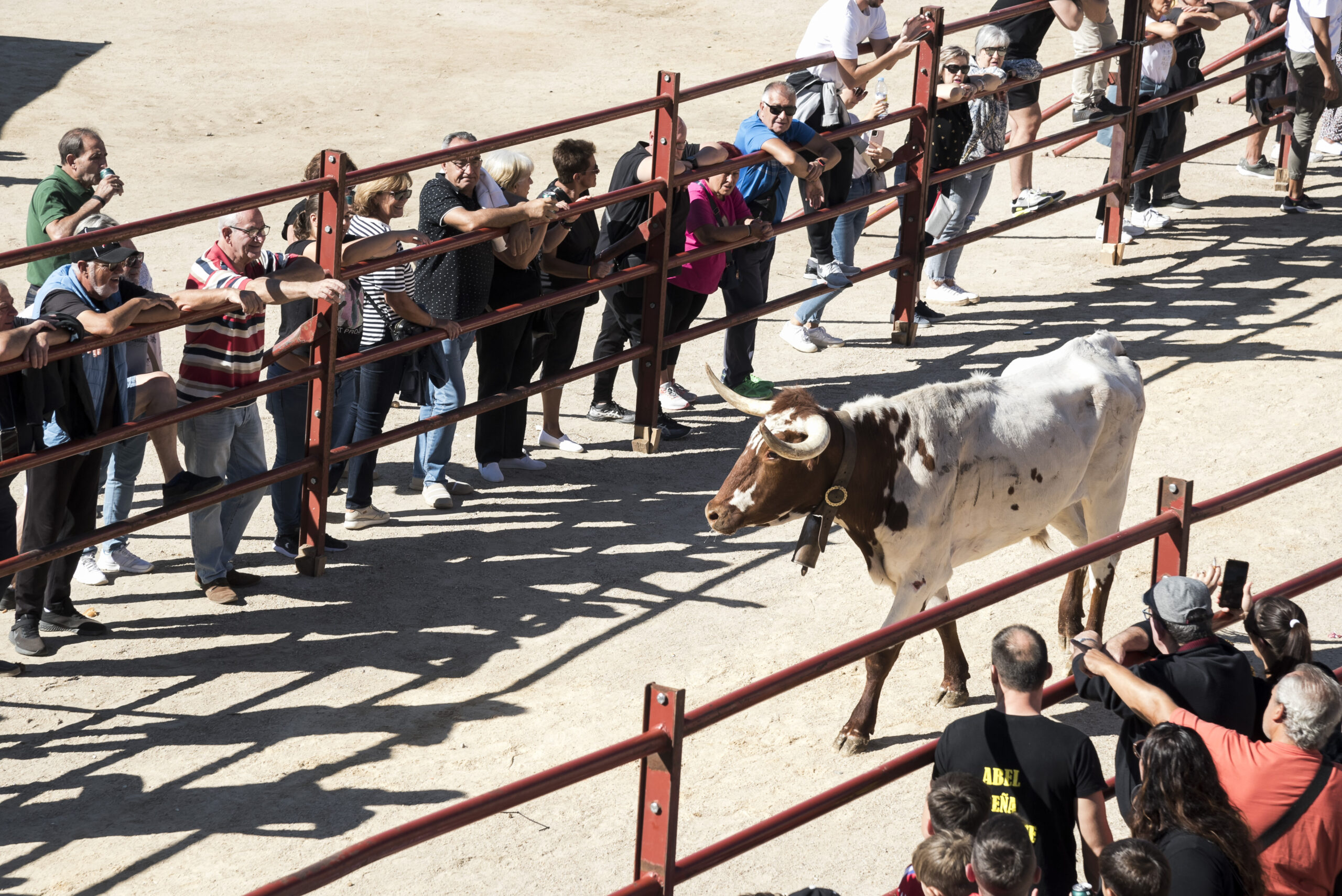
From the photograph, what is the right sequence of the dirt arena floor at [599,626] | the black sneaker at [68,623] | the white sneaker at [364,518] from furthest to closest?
the white sneaker at [364,518], the black sneaker at [68,623], the dirt arena floor at [599,626]

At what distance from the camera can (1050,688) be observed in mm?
4723

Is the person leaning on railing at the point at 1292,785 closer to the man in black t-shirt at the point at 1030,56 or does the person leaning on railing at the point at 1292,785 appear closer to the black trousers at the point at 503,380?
the black trousers at the point at 503,380

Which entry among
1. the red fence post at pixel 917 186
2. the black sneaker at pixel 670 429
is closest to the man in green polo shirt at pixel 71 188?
the black sneaker at pixel 670 429

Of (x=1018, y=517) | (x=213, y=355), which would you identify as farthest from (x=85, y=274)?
(x=1018, y=517)

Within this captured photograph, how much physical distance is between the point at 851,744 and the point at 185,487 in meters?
3.14

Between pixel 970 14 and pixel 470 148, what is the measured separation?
14.9 m

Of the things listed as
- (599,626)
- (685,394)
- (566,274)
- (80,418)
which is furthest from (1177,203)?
(80,418)

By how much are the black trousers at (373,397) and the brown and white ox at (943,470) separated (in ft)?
7.14

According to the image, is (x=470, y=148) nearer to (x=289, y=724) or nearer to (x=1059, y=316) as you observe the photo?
(x=289, y=724)

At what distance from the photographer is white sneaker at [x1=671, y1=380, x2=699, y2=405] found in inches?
389

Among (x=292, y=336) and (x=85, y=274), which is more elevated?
(x=85, y=274)

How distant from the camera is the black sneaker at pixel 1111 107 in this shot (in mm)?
11820

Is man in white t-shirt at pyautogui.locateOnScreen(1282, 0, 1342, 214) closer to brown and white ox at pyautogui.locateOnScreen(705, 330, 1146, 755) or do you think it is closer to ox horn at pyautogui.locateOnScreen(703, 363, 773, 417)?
brown and white ox at pyautogui.locateOnScreen(705, 330, 1146, 755)

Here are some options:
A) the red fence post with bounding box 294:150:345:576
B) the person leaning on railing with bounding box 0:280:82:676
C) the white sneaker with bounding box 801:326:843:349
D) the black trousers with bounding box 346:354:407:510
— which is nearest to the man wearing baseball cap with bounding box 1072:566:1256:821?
the red fence post with bounding box 294:150:345:576
